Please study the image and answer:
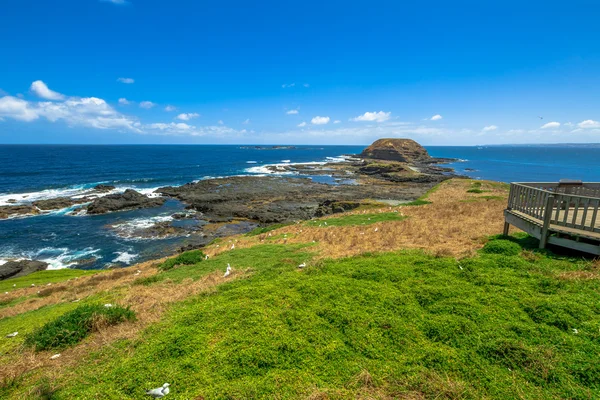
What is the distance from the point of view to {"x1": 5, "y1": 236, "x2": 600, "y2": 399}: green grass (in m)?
4.53

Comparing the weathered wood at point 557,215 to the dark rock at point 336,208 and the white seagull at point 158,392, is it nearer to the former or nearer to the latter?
the white seagull at point 158,392

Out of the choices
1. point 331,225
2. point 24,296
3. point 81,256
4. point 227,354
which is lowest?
point 81,256

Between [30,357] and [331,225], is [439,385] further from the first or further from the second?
[331,225]

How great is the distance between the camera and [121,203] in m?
40.3

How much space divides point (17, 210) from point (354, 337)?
49447 mm

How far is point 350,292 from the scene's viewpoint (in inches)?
288

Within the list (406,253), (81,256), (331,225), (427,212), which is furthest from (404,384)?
(81,256)

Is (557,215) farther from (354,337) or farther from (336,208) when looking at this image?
(336,208)

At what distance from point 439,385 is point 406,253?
20.2ft

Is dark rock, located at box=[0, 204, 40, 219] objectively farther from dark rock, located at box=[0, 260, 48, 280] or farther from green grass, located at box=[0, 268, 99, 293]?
green grass, located at box=[0, 268, 99, 293]

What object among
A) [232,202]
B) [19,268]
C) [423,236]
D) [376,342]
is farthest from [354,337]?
[232,202]

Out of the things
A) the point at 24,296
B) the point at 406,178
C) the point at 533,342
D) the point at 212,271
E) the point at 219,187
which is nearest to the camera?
the point at 533,342

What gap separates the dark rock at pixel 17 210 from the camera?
35.6m

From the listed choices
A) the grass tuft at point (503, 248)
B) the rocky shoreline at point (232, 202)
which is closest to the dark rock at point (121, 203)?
the rocky shoreline at point (232, 202)
